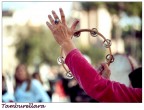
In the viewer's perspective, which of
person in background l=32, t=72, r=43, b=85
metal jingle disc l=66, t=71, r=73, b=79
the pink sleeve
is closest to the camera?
the pink sleeve

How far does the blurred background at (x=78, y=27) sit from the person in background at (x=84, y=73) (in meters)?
0.43

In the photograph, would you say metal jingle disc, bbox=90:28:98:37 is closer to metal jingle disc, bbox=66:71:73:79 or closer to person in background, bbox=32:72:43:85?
metal jingle disc, bbox=66:71:73:79

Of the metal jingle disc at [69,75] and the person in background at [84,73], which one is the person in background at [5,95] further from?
the person in background at [84,73]

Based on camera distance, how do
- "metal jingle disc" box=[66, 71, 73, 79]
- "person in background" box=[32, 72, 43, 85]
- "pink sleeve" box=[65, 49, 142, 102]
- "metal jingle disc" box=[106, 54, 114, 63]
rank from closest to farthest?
"pink sleeve" box=[65, 49, 142, 102]
"metal jingle disc" box=[66, 71, 73, 79]
"metal jingle disc" box=[106, 54, 114, 63]
"person in background" box=[32, 72, 43, 85]

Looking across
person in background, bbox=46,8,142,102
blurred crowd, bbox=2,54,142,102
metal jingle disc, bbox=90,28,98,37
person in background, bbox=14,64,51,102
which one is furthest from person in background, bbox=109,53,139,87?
person in background, bbox=14,64,51,102

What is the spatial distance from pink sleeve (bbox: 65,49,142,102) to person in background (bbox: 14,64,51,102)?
0.58 m

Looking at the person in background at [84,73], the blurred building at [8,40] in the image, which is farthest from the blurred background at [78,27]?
the person in background at [84,73]

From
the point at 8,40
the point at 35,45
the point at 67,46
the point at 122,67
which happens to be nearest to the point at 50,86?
the point at 35,45

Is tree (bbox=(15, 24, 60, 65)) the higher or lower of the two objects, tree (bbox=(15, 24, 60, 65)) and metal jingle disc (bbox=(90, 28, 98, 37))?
the lower

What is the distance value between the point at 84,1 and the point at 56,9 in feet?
0.63

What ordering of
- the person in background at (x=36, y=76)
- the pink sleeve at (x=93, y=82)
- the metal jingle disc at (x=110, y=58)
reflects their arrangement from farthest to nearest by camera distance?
the person in background at (x=36, y=76)
the metal jingle disc at (x=110, y=58)
the pink sleeve at (x=93, y=82)

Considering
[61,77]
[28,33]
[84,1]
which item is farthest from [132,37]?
[28,33]

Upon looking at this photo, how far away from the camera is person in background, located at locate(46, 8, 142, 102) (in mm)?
1728

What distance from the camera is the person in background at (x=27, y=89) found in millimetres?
2377
